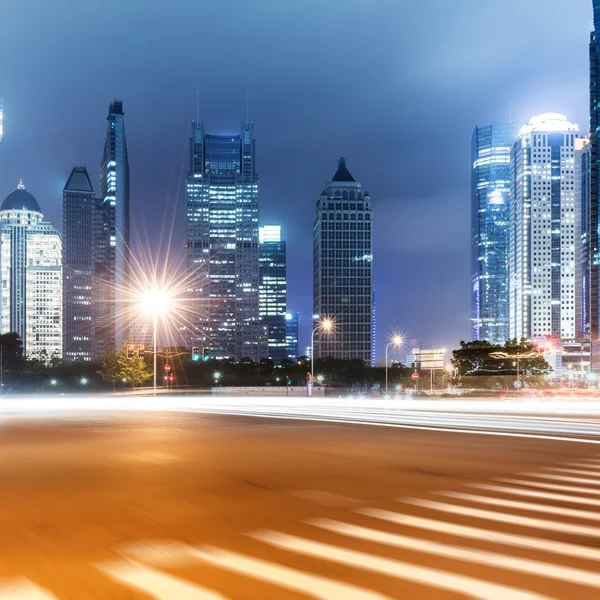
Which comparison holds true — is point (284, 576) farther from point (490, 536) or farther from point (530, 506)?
point (530, 506)

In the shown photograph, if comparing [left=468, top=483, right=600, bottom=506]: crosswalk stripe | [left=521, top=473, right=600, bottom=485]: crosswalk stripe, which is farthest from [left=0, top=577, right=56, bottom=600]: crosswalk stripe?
[left=521, top=473, right=600, bottom=485]: crosswalk stripe

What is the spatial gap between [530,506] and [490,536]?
2028 millimetres

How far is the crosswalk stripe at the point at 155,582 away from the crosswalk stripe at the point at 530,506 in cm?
482

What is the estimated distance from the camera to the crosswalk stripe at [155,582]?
18.9ft

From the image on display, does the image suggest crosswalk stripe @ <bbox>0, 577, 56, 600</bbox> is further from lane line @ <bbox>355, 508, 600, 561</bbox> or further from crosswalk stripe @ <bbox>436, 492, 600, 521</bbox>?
crosswalk stripe @ <bbox>436, 492, 600, 521</bbox>

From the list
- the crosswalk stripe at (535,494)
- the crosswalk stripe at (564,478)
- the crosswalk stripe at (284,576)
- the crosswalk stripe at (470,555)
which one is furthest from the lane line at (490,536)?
the crosswalk stripe at (564,478)

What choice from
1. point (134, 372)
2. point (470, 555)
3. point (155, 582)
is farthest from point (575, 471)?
point (134, 372)

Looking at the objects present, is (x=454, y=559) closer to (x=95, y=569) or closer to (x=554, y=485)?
(x=95, y=569)

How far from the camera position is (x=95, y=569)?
21.8 feet

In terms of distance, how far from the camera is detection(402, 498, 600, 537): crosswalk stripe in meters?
8.02

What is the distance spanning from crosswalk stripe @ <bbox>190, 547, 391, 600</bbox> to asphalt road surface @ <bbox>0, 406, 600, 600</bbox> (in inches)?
0.7

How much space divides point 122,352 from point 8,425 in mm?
71673

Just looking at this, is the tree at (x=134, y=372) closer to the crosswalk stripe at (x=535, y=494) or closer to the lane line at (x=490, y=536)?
the crosswalk stripe at (x=535, y=494)

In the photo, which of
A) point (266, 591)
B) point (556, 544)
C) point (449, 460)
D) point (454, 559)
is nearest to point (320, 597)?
point (266, 591)
